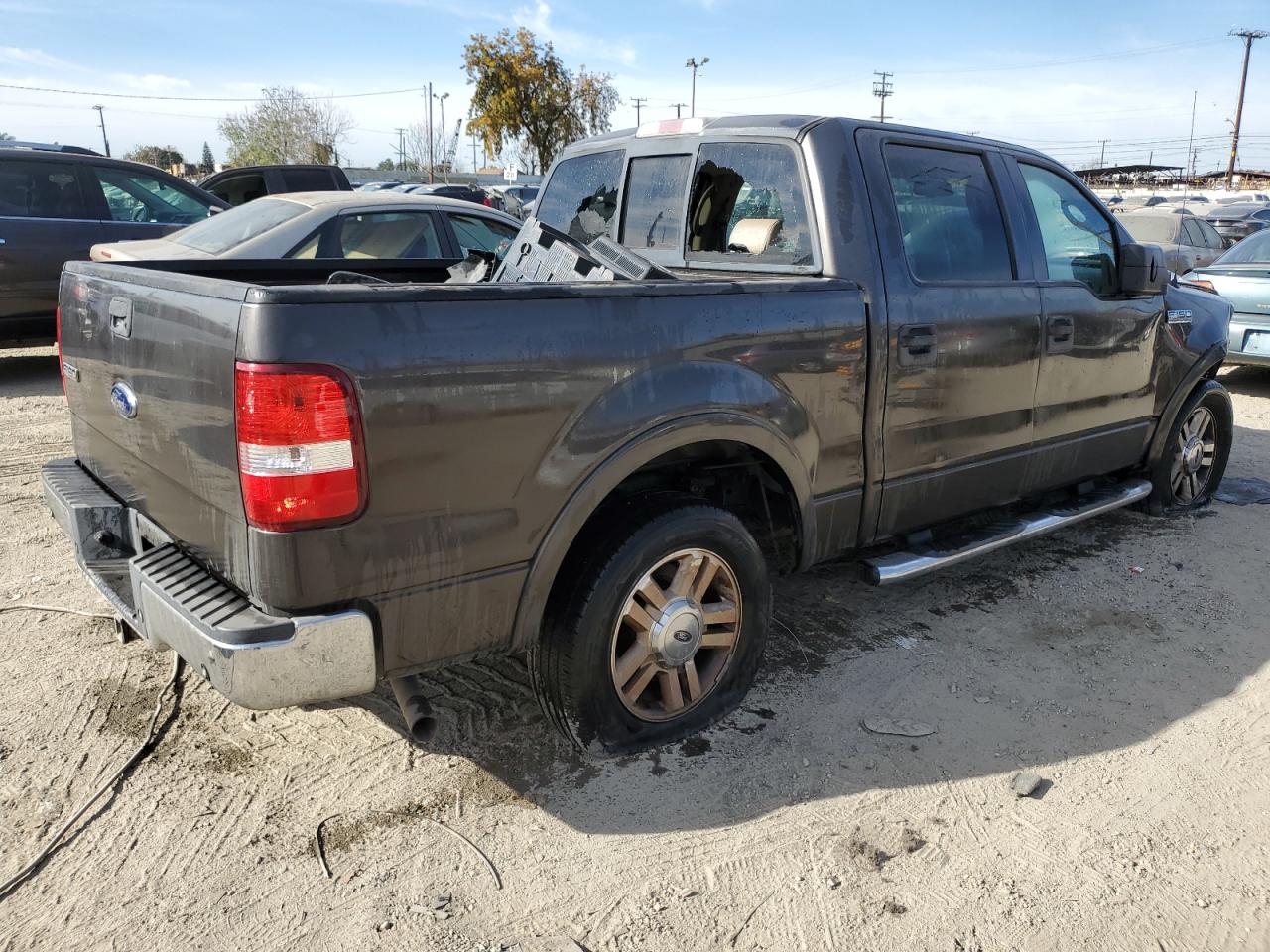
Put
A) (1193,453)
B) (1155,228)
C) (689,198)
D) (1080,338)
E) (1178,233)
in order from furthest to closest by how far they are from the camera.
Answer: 1. (1155,228)
2. (1178,233)
3. (1193,453)
4. (1080,338)
5. (689,198)

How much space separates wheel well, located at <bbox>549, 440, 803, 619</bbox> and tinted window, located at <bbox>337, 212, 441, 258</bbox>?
4389 mm

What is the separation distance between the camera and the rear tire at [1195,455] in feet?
17.5

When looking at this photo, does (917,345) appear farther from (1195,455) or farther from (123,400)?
(1195,455)

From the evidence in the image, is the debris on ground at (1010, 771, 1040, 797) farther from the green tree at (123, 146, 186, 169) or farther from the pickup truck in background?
the green tree at (123, 146, 186, 169)

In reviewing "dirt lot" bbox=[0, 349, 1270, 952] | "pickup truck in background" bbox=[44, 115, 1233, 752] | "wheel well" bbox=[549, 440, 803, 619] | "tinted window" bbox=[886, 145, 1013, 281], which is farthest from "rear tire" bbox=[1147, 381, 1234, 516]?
"wheel well" bbox=[549, 440, 803, 619]

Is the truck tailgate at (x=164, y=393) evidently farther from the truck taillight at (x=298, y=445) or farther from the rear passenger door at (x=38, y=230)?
the rear passenger door at (x=38, y=230)

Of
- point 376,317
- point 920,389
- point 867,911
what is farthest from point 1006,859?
point 376,317

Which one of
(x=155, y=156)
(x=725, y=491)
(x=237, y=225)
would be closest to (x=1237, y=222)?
(x=237, y=225)

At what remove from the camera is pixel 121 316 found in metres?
2.74

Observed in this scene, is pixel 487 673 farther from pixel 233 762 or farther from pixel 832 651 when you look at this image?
pixel 832 651

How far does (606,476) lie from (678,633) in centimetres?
62

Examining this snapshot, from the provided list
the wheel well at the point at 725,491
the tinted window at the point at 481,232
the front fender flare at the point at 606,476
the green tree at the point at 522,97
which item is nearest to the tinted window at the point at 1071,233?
the wheel well at the point at 725,491

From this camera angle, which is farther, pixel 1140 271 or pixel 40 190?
pixel 40 190

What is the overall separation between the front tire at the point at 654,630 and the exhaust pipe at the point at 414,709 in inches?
14.7
